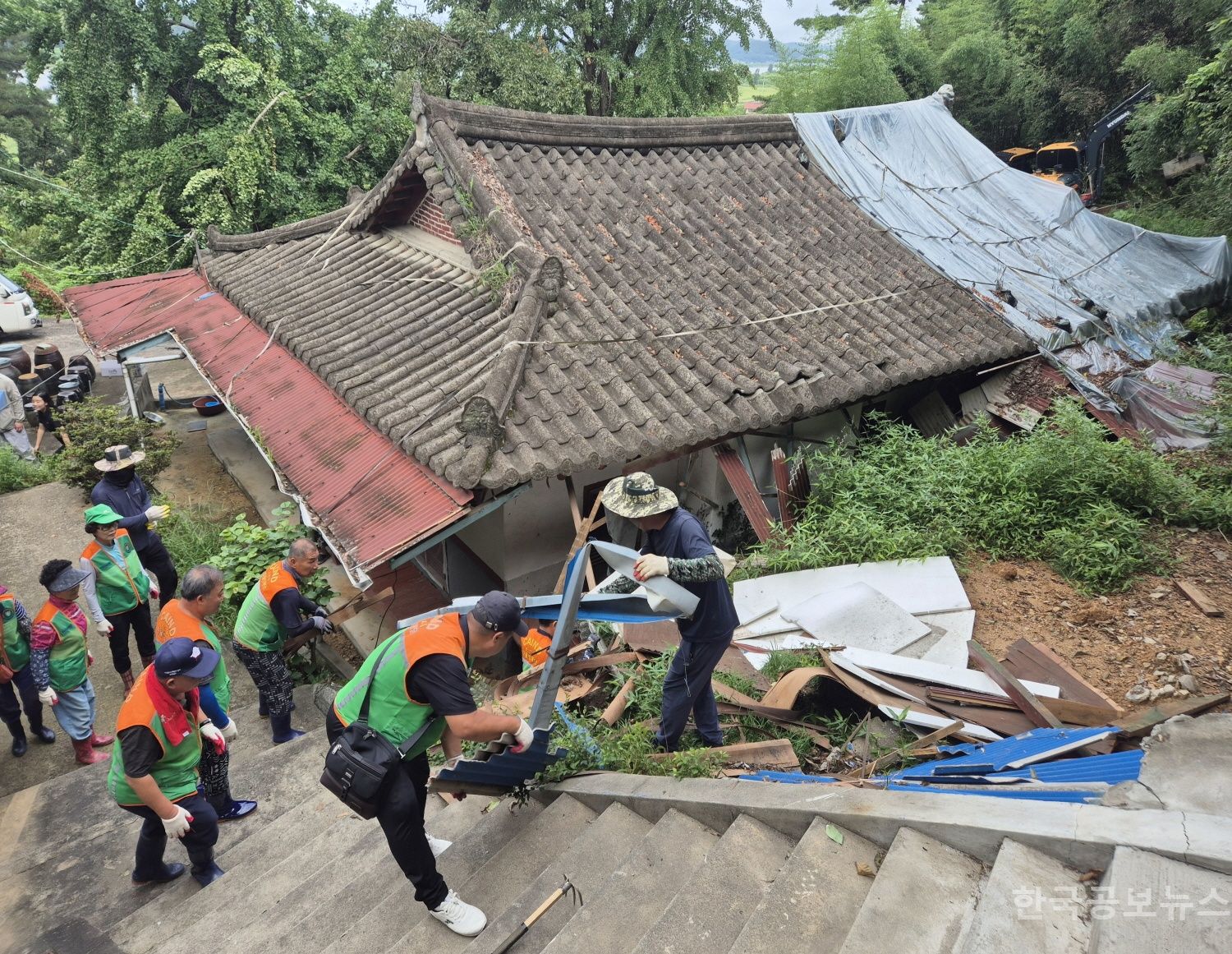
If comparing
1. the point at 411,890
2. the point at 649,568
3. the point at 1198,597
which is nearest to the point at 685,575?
the point at 649,568

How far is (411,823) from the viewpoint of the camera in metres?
3.56

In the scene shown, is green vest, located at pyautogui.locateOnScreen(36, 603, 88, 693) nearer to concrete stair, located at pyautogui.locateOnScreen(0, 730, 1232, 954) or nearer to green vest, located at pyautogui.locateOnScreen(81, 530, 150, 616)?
green vest, located at pyautogui.locateOnScreen(81, 530, 150, 616)

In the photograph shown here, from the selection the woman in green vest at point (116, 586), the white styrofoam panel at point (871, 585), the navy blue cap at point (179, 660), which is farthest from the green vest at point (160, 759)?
the white styrofoam panel at point (871, 585)

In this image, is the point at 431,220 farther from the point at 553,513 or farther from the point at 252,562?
the point at 252,562

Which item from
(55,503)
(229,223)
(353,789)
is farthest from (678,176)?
(229,223)

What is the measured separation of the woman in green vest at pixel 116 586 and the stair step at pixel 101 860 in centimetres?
130

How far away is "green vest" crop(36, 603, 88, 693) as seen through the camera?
5754 mm

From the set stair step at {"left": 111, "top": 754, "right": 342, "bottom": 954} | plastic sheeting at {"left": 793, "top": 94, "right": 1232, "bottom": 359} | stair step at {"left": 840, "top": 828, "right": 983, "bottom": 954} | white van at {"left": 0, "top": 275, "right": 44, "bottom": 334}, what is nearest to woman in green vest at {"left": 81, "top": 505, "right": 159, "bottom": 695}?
stair step at {"left": 111, "top": 754, "right": 342, "bottom": 954}

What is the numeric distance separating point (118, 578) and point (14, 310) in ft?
63.5

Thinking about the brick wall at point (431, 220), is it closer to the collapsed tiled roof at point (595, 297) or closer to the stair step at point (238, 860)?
the collapsed tiled roof at point (595, 297)

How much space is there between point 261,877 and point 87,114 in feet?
60.0

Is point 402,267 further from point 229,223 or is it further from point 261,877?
point 229,223

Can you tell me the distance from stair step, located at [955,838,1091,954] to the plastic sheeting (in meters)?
8.49

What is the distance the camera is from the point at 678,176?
32.8 feet
